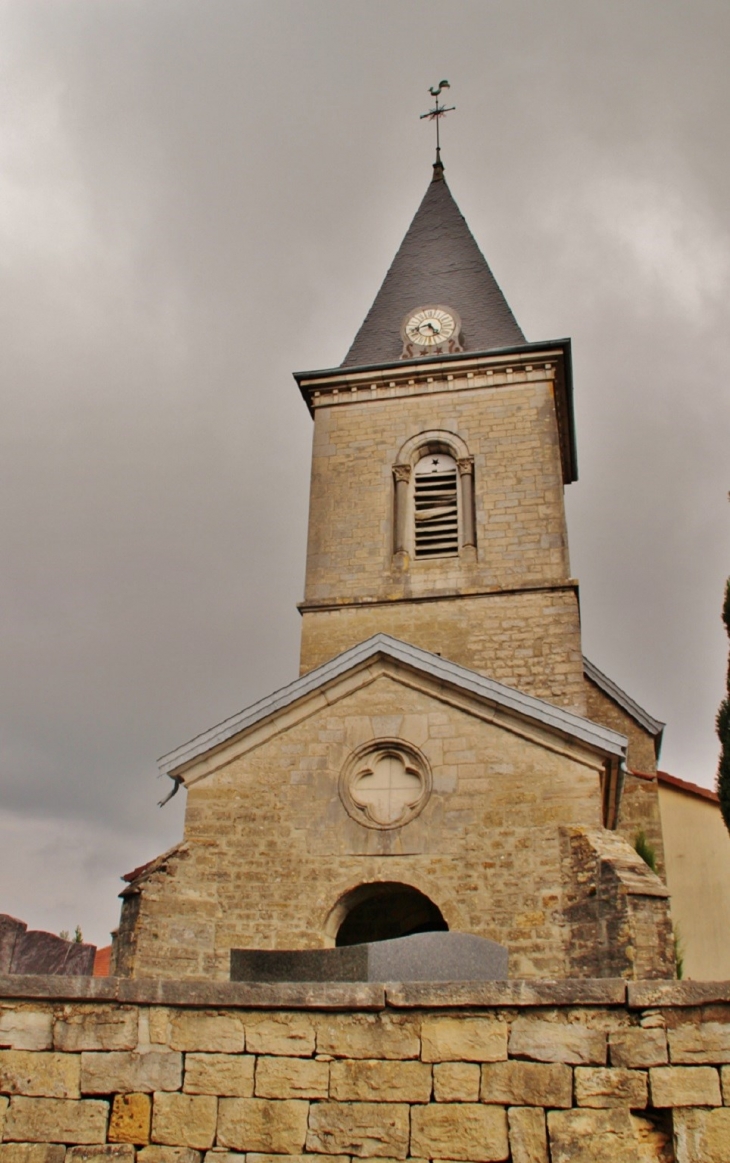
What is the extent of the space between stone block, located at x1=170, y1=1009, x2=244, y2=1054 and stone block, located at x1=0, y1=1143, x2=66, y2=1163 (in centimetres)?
75

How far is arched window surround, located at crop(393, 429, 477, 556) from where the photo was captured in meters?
15.9

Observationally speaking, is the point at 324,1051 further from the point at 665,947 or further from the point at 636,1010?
the point at 665,947

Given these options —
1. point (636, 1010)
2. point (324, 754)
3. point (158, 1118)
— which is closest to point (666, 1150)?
point (636, 1010)

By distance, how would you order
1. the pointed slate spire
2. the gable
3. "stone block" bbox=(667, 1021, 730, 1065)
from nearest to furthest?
1. "stone block" bbox=(667, 1021, 730, 1065)
2. the gable
3. the pointed slate spire

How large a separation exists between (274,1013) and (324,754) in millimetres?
5945

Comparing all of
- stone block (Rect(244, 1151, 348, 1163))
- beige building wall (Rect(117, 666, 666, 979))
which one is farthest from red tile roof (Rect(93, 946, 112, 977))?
stone block (Rect(244, 1151, 348, 1163))

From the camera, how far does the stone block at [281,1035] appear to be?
15.0ft

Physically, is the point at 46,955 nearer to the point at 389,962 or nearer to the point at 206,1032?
the point at 206,1032

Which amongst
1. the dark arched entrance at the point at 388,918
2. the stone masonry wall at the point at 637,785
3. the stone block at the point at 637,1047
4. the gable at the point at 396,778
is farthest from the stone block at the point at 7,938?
the stone masonry wall at the point at 637,785

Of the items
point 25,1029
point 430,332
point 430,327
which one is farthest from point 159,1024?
point 430,327

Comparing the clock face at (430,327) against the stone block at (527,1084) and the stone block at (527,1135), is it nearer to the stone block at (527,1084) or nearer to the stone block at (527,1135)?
the stone block at (527,1084)

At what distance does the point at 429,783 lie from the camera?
33.5ft

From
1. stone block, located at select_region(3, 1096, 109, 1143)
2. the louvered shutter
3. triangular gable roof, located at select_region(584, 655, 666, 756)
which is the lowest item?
stone block, located at select_region(3, 1096, 109, 1143)

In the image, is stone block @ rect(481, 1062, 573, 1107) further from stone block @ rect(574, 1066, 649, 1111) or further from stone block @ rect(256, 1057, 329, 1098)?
stone block @ rect(256, 1057, 329, 1098)
